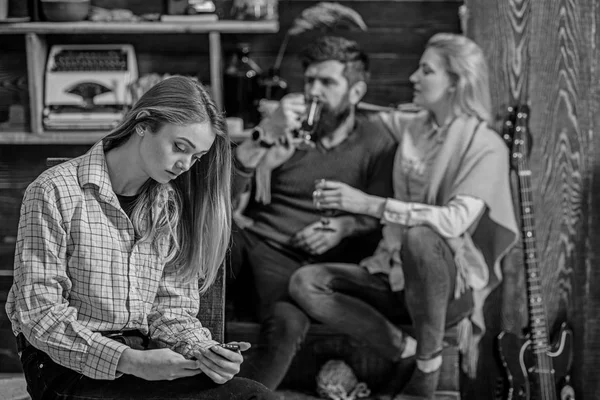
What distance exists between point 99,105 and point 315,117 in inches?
32.4

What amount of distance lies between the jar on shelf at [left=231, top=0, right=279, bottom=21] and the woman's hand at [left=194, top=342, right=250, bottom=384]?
1.73 m

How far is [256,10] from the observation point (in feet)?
11.3

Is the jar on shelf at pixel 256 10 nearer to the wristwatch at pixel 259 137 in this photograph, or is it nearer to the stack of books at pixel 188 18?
the stack of books at pixel 188 18

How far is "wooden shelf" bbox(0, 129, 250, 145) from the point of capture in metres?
3.48

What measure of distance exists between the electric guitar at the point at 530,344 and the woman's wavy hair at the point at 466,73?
13 centimetres

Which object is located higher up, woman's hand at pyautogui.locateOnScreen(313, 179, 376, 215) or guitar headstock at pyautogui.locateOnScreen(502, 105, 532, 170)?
guitar headstock at pyautogui.locateOnScreen(502, 105, 532, 170)

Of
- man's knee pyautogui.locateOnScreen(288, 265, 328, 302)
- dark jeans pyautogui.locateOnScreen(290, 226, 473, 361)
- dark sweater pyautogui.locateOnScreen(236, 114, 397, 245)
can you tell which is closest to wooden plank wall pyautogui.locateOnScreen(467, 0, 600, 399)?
dark jeans pyautogui.locateOnScreen(290, 226, 473, 361)

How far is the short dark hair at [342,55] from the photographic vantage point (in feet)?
11.5

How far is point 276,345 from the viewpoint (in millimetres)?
3434

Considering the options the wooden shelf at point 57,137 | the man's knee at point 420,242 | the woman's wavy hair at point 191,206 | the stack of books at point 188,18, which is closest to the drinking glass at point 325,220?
the man's knee at point 420,242

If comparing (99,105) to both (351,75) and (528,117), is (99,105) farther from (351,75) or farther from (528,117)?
(528,117)

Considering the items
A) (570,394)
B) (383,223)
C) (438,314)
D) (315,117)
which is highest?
(315,117)

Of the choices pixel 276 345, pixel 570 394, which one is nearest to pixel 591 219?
pixel 570 394

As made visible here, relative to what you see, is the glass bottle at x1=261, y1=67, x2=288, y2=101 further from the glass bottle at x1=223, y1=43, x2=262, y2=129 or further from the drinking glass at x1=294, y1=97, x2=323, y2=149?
the drinking glass at x1=294, y1=97, x2=323, y2=149
